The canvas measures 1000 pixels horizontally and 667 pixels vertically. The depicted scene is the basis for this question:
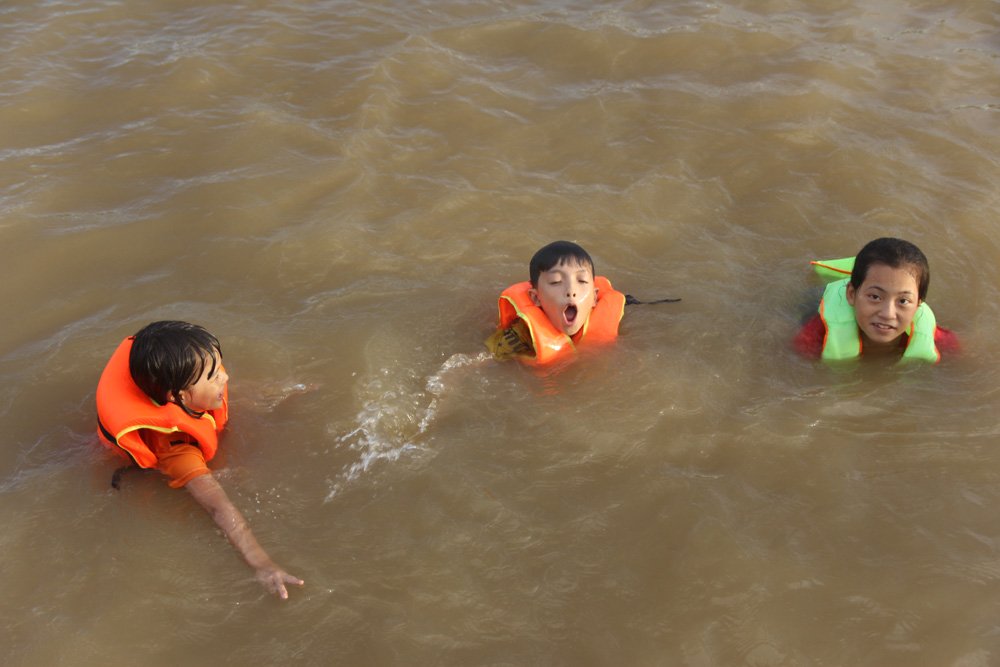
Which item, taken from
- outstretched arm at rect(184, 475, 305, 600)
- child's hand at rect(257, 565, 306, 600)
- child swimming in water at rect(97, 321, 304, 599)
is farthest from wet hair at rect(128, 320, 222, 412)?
child's hand at rect(257, 565, 306, 600)

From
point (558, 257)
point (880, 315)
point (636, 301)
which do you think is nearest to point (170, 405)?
point (558, 257)

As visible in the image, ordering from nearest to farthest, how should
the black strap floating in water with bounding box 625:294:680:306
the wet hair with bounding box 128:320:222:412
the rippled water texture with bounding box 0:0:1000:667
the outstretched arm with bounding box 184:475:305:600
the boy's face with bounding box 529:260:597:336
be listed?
the rippled water texture with bounding box 0:0:1000:667 → the outstretched arm with bounding box 184:475:305:600 → the wet hair with bounding box 128:320:222:412 → the boy's face with bounding box 529:260:597:336 → the black strap floating in water with bounding box 625:294:680:306

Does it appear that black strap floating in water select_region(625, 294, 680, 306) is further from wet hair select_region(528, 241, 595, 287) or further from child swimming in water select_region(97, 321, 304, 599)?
child swimming in water select_region(97, 321, 304, 599)

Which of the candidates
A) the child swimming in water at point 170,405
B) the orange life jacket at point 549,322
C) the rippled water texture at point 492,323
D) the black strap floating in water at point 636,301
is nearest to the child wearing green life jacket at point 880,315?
the rippled water texture at point 492,323

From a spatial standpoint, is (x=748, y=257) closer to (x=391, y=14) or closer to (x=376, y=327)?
(x=376, y=327)

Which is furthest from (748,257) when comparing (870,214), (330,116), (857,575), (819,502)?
(330,116)

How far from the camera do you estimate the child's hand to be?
148 inches

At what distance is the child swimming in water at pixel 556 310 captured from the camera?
495 cm

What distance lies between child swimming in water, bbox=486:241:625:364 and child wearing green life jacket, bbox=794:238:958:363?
1.06 meters

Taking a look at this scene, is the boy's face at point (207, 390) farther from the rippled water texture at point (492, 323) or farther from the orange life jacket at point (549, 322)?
the orange life jacket at point (549, 322)

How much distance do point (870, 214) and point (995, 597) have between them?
118 inches

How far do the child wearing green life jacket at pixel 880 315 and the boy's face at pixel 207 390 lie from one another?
9.71ft

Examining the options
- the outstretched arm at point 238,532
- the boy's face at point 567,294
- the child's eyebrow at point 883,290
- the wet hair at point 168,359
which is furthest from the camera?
the boy's face at point 567,294

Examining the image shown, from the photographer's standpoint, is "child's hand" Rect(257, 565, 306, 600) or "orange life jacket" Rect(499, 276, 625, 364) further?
"orange life jacket" Rect(499, 276, 625, 364)
